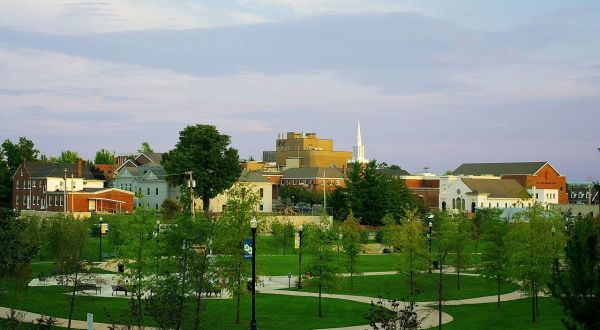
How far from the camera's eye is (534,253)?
132ft

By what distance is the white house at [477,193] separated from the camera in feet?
470

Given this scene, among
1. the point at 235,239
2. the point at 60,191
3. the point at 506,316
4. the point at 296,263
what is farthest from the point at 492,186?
the point at 235,239

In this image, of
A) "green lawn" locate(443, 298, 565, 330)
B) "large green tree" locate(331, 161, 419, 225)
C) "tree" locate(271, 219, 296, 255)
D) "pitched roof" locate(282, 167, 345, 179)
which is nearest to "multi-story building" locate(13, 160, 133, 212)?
"large green tree" locate(331, 161, 419, 225)

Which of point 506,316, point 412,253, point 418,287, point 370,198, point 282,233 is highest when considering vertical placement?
point 370,198

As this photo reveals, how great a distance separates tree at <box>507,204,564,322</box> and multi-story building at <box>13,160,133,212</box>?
76.9 metres

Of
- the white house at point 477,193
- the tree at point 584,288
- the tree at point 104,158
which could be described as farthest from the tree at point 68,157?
the tree at point 584,288

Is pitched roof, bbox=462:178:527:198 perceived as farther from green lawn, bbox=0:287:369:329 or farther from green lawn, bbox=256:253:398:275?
green lawn, bbox=0:287:369:329

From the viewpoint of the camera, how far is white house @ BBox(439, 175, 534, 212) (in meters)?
143

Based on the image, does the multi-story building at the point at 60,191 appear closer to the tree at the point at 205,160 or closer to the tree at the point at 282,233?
the tree at the point at 205,160

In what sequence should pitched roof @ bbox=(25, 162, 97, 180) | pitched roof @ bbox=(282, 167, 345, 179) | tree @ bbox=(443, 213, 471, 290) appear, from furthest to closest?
pitched roof @ bbox=(282, 167, 345, 179) < pitched roof @ bbox=(25, 162, 97, 180) < tree @ bbox=(443, 213, 471, 290)

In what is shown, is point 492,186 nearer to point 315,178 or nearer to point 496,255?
point 315,178

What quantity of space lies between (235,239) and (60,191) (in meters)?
84.9

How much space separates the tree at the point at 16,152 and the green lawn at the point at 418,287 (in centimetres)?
8722

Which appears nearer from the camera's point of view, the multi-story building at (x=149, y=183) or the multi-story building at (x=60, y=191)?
the multi-story building at (x=60, y=191)
